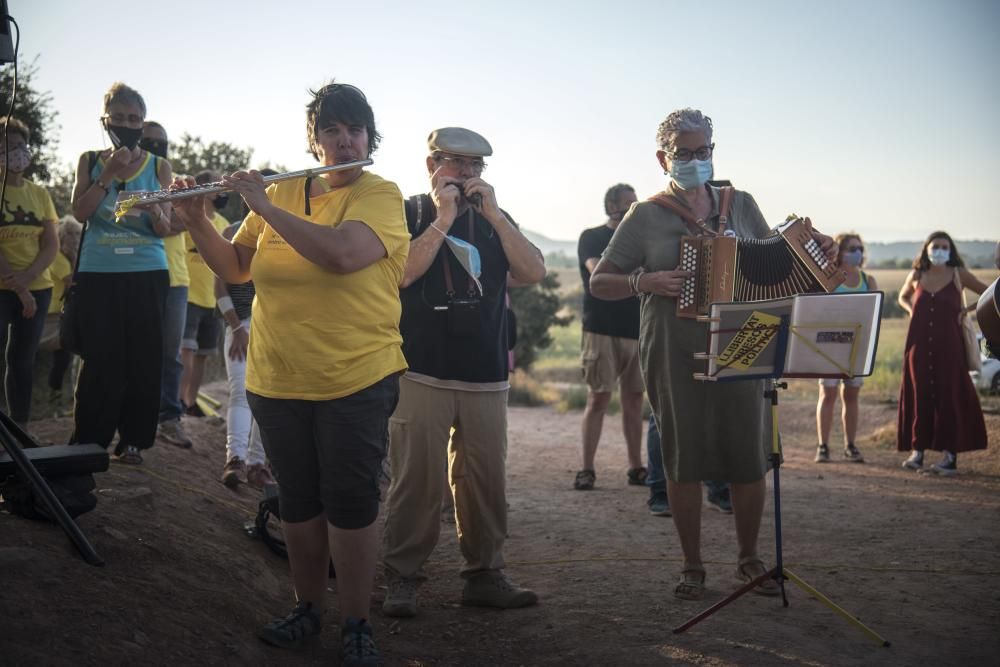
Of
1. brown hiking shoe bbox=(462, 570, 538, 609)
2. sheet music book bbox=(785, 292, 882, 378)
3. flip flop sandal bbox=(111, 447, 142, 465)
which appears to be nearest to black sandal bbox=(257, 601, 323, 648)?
brown hiking shoe bbox=(462, 570, 538, 609)

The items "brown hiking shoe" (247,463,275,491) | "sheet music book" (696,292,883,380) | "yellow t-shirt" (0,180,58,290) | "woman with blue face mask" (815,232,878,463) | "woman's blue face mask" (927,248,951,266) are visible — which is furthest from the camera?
"woman with blue face mask" (815,232,878,463)

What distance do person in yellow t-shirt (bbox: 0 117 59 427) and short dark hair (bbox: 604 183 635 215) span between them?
446cm

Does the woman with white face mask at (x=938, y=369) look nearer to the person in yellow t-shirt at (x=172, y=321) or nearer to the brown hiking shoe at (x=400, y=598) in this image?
the brown hiking shoe at (x=400, y=598)

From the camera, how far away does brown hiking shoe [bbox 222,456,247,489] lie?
24.1ft

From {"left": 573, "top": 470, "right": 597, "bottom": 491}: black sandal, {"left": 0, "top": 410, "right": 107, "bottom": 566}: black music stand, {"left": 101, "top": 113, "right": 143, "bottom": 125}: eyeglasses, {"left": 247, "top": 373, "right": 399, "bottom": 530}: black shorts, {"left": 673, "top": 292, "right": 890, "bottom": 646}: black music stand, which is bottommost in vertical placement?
{"left": 573, "top": 470, "right": 597, "bottom": 491}: black sandal

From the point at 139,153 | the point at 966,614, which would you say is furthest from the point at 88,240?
the point at 966,614

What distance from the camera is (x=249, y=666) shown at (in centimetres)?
422

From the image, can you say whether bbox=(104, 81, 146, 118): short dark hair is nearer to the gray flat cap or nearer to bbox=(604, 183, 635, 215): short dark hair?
the gray flat cap

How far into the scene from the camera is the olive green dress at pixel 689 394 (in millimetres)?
5441

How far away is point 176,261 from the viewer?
779 cm

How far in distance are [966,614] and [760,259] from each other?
6.71 ft

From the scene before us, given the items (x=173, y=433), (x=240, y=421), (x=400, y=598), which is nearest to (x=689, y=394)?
(x=400, y=598)

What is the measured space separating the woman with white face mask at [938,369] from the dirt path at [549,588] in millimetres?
1652

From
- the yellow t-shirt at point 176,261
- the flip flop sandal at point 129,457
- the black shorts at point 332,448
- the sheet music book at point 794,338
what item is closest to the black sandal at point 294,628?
the black shorts at point 332,448
